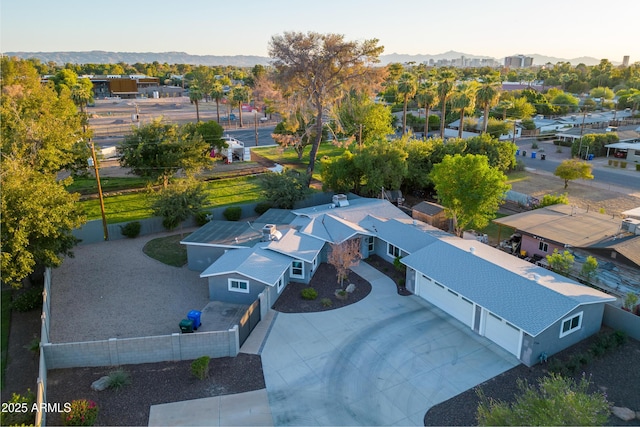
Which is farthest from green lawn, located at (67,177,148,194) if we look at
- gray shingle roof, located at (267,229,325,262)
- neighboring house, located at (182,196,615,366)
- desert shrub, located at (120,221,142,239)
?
gray shingle roof, located at (267,229,325,262)

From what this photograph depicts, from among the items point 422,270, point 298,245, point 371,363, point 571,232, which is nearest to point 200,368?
point 371,363

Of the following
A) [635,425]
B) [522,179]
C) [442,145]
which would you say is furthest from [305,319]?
[522,179]

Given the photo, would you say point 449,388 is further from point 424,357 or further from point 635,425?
point 635,425

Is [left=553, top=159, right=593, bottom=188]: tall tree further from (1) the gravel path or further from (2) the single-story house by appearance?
(1) the gravel path

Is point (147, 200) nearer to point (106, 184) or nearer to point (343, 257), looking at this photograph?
point (106, 184)

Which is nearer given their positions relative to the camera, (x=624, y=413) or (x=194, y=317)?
(x=624, y=413)

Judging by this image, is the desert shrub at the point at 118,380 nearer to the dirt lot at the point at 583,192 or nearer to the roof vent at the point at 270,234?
the roof vent at the point at 270,234
